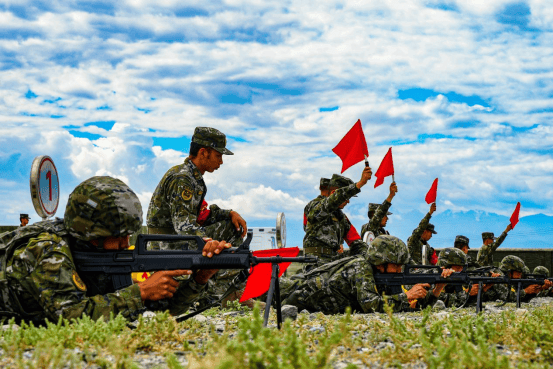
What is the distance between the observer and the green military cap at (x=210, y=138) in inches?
271

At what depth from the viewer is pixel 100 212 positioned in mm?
3855

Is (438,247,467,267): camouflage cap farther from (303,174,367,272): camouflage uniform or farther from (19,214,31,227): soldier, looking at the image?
(19,214,31,227): soldier

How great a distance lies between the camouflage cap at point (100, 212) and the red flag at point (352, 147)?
20.3ft

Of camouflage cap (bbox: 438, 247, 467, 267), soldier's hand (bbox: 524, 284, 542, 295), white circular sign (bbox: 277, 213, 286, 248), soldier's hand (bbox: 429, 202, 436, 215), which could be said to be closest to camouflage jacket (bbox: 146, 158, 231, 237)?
camouflage cap (bbox: 438, 247, 467, 267)

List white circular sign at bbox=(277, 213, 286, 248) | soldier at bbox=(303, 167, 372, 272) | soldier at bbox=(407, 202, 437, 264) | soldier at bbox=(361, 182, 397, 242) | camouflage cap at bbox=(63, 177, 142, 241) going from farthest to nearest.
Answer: soldier at bbox=(407, 202, 437, 264) → white circular sign at bbox=(277, 213, 286, 248) → soldier at bbox=(361, 182, 397, 242) → soldier at bbox=(303, 167, 372, 272) → camouflage cap at bbox=(63, 177, 142, 241)

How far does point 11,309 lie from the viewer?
12.8ft

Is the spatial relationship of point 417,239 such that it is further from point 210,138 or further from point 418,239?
point 210,138

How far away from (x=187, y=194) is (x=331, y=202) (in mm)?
3190

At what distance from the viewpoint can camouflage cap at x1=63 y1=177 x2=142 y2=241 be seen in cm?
387

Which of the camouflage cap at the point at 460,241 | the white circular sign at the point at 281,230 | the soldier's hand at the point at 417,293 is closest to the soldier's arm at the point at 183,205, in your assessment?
the soldier's hand at the point at 417,293

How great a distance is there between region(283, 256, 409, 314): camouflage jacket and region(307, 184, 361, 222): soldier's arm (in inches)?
52.9

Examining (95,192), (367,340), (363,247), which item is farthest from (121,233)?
(363,247)

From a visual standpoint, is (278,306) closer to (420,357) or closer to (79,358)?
(420,357)

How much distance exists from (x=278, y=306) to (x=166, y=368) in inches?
71.2
